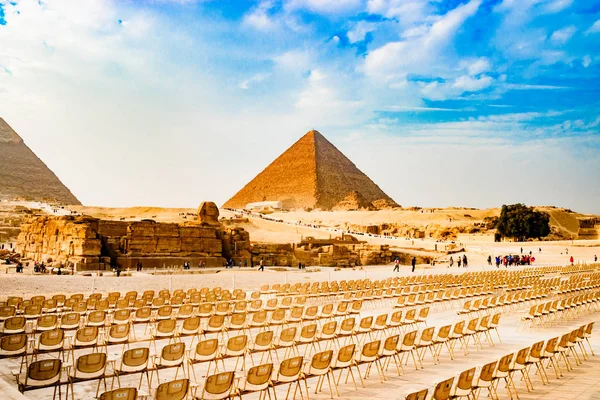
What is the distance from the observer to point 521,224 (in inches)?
2023

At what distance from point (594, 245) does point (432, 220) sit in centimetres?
3436

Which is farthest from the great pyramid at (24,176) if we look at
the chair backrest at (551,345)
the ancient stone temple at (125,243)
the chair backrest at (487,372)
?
the chair backrest at (487,372)

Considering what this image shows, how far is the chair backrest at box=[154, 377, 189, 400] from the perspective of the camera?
4145 mm

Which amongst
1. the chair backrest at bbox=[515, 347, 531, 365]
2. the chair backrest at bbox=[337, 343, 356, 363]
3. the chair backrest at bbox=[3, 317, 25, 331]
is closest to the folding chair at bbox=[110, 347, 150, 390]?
the chair backrest at bbox=[337, 343, 356, 363]

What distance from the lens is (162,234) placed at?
2553cm

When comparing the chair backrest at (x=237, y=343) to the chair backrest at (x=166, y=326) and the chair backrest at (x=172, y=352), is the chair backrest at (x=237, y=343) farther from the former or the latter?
the chair backrest at (x=166, y=326)

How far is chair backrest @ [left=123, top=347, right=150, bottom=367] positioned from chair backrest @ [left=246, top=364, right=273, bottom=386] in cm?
124

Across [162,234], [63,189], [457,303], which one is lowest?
[457,303]

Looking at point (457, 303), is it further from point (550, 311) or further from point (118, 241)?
point (118, 241)

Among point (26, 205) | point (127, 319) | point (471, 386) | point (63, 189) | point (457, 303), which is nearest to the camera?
point (471, 386)

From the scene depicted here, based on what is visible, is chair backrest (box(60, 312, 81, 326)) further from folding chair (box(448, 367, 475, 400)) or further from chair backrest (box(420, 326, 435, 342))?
folding chair (box(448, 367, 475, 400))

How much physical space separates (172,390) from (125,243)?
21.7m

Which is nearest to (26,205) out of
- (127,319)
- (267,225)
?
(267,225)

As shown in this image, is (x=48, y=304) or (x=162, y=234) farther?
(x=162, y=234)
